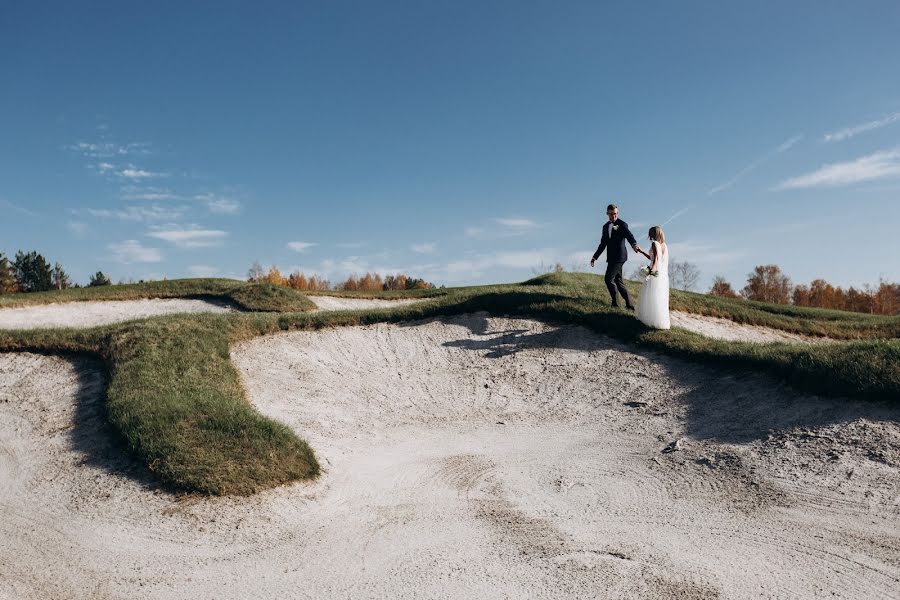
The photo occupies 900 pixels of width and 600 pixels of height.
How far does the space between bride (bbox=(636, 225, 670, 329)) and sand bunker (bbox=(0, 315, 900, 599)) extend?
6.79 ft

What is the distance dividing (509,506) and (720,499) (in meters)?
2.88

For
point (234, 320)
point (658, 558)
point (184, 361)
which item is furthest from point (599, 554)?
point (234, 320)

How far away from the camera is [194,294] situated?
2498 centimetres

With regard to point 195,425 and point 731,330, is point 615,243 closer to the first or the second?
point 731,330

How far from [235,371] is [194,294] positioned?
1434cm

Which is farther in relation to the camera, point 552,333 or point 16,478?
point 552,333

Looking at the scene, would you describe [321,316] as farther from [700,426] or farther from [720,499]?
[720,499]

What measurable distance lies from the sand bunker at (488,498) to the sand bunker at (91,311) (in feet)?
24.6

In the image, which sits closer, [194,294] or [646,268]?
[646,268]

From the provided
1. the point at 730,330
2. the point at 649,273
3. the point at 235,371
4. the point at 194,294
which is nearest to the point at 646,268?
the point at 649,273

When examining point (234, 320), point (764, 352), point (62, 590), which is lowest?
point (62, 590)

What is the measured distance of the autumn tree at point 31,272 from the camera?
303ft

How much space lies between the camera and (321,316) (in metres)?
16.3

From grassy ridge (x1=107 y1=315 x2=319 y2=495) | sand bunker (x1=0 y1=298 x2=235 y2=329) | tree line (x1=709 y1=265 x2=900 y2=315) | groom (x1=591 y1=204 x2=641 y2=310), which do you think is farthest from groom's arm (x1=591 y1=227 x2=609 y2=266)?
tree line (x1=709 y1=265 x2=900 y2=315)
